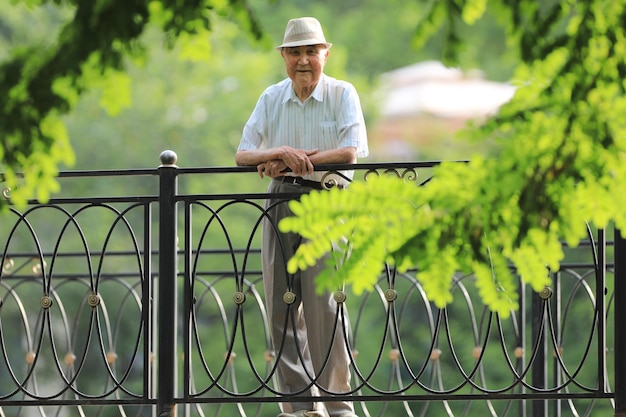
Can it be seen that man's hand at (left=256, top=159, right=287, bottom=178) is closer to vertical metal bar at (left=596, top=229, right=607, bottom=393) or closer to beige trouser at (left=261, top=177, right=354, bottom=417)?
beige trouser at (left=261, top=177, right=354, bottom=417)

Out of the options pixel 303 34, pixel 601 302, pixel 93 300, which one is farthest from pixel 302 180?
pixel 601 302

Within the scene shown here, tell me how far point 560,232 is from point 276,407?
41.6 ft

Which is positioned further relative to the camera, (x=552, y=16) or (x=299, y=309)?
(x=299, y=309)

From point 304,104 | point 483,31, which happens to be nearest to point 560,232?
point 304,104

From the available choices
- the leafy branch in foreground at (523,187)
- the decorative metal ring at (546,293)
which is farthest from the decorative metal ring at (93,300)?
the leafy branch in foreground at (523,187)

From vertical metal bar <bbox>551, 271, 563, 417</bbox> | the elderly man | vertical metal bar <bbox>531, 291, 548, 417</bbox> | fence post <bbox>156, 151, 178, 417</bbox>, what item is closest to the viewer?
fence post <bbox>156, 151, 178, 417</bbox>

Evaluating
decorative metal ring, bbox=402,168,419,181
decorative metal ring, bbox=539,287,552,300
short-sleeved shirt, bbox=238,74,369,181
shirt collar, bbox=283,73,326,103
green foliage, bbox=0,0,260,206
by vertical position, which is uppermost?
shirt collar, bbox=283,73,326,103

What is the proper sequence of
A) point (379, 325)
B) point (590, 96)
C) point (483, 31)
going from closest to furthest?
1. point (590, 96)
2. point (379, 325)
3. point (483, 31)

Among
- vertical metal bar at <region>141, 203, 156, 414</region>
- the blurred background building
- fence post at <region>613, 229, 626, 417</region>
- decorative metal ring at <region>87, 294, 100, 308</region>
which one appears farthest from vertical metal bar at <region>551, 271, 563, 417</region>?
the blurred background building

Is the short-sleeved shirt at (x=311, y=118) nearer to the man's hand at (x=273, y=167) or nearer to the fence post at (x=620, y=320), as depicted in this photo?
the man's hand at (x=273, y=167)

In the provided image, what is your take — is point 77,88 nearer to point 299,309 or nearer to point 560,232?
point 560,232

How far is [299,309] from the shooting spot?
17.5ft

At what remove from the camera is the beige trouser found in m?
5.14

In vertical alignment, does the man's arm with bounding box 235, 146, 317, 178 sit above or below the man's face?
below
